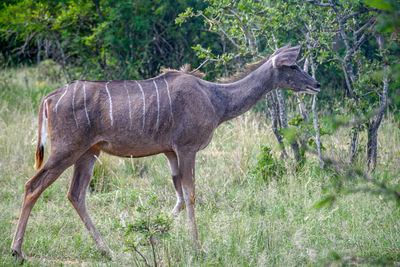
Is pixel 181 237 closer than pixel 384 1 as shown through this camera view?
No

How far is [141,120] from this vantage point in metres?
4.29

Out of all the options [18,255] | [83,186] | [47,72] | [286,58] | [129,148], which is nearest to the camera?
[18,255]

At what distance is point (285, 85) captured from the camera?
15.3 ft

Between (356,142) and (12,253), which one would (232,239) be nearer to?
(12,253)

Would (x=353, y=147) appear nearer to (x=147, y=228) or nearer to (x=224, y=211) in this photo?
(x=224, y=211)

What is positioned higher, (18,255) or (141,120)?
(141,120)

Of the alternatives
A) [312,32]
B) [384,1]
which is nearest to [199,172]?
[312,32]

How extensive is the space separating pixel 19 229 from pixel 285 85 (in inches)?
106

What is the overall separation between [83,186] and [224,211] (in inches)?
54.2

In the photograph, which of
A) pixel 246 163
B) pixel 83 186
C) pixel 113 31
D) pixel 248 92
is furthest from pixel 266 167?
pixel 113 31

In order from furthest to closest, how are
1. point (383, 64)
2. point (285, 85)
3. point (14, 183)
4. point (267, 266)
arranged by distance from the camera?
point (14, 183) < point (383, 64) < point (285, 85) < point (267, 266)

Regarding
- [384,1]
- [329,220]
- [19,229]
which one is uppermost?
[384,1]

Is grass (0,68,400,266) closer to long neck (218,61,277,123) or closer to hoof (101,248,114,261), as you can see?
hoof (101,248,114,261)

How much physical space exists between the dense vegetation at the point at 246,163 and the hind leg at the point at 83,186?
15 centimetres
